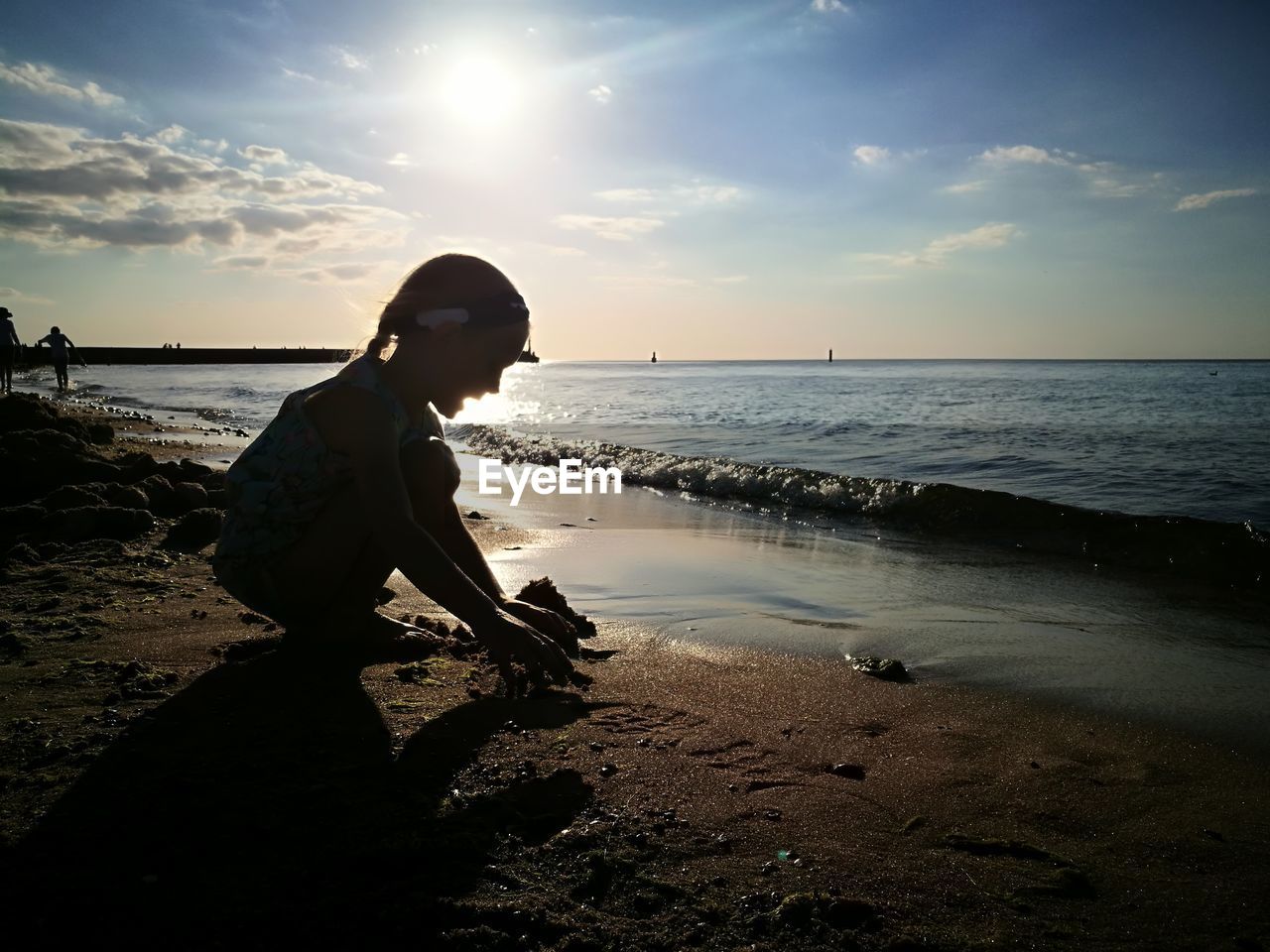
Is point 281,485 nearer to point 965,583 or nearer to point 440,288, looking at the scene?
point 440,288

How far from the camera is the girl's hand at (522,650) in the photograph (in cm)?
193

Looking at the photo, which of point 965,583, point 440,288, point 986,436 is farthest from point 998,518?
point 986,436

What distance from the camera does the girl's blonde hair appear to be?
2342 mm

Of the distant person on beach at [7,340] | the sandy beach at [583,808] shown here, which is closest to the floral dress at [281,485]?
the sandy beach at [583,808]

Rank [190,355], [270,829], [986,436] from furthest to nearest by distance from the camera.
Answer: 1. [190,355]
2. [986,436]
3. [270,829]

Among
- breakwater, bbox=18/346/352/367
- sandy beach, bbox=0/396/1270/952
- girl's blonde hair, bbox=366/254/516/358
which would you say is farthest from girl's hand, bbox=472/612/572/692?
breakwater, bbox=18/346/352/367

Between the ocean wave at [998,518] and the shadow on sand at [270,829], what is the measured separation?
5170mm

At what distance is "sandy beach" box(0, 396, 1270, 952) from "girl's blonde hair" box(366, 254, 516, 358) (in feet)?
3.57

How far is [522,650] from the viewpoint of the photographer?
194 cm

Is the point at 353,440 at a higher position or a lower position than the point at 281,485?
higher

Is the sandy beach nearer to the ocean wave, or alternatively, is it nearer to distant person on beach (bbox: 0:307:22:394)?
the ocean wave

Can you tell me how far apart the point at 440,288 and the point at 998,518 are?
19.8 feet

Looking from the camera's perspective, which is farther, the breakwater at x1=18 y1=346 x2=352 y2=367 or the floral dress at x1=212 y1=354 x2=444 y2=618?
the breakwater at x1=18 y1=346 x2=352 y2=367

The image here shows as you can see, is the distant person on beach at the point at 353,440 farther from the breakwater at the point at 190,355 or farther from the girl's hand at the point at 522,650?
Answer: the breakwater at the point at 190,355
